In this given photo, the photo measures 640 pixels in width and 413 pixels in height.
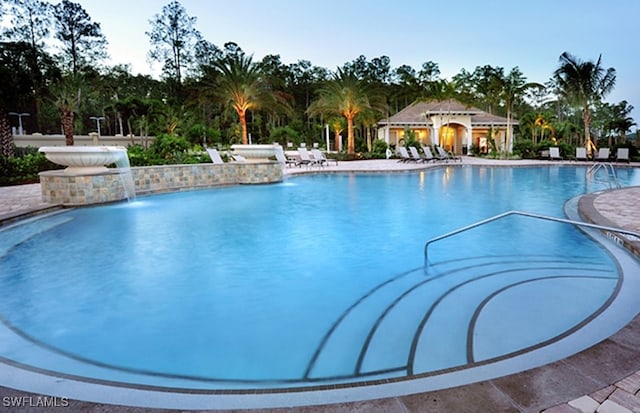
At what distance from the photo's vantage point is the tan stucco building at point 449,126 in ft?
102

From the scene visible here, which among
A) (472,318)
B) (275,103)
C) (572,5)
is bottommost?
(472,318)

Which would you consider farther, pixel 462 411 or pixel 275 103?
pixel 275 103

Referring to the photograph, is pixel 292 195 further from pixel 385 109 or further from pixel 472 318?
pixel 385 109

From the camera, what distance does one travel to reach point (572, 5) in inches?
868

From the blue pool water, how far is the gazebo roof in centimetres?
2431

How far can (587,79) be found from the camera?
2689cm

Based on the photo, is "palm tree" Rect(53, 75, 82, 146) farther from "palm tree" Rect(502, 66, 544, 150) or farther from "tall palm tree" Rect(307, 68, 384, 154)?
"palm tree" Rect(502, 66, 544, 150)

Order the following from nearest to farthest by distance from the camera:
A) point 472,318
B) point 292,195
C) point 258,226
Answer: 1. point 472,318
2. point 258,226
3. point 292,195

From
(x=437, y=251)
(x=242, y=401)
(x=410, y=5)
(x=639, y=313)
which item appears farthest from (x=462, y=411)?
(x=410, y=5)

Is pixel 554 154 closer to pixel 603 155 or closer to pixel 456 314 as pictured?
pixel 603 155

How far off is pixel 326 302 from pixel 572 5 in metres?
25.4

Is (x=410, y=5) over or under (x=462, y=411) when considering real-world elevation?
over

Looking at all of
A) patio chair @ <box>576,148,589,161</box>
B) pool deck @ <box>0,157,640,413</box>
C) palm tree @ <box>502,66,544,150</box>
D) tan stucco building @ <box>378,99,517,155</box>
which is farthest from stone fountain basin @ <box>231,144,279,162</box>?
palm tree @ <box>502,66,544,150</box>

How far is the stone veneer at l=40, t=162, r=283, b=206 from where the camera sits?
9180 millimetres
